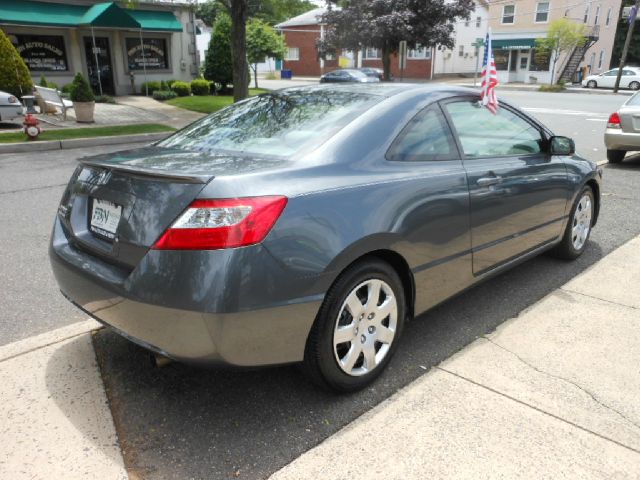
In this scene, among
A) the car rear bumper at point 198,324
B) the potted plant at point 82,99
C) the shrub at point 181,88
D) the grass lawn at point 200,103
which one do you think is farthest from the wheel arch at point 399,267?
the shrub at point 181,88

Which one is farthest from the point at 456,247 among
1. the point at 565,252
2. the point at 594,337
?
the point at 565,252

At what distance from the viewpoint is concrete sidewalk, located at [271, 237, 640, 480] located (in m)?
2.31

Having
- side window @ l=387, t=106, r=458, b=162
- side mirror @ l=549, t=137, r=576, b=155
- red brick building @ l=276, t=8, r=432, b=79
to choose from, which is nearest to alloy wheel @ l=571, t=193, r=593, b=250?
side mirror @ l=549, t=137, r=576, b=155

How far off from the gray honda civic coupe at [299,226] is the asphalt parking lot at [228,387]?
267 millimetres

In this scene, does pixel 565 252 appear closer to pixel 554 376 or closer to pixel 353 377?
pixel 554 376

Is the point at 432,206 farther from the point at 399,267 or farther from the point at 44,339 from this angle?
the point at 44,339

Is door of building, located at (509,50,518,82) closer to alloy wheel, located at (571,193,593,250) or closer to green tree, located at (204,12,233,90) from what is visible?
green tree, located at (204,12,233,90)

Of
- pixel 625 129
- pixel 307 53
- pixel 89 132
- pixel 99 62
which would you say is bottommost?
pixel 89 132

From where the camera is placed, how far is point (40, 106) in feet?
51.9

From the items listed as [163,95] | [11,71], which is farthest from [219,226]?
[163,95]

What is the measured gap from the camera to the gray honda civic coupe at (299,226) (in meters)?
2.24

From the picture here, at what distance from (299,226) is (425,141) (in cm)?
119

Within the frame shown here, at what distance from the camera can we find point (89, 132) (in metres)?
12.2

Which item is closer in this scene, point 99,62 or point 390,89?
point 390,89
